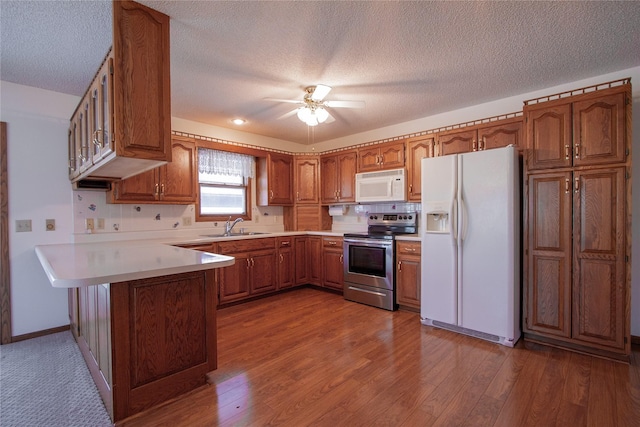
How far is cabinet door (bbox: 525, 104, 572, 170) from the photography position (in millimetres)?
2441

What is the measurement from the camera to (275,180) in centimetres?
454

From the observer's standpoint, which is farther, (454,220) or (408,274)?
(408,274)

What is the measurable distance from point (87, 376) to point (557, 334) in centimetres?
358

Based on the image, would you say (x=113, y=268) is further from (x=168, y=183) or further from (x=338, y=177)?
(x=338, y=177)

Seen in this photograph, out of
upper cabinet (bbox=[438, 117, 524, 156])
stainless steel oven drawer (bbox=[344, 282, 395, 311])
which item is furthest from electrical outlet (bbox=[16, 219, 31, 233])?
upper cabinet (bbox=[438, 117, 524, 156])

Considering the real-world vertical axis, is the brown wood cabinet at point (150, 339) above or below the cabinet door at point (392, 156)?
below

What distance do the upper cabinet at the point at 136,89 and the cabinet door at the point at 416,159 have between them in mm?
2777

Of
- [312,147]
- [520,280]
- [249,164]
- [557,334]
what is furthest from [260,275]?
[557,334]

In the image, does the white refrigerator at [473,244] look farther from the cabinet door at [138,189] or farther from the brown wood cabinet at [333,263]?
the cabinet door at [138,189]

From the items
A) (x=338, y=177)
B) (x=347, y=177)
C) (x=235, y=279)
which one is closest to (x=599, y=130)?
(x=347, y=177)

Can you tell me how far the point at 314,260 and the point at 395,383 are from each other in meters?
2.57

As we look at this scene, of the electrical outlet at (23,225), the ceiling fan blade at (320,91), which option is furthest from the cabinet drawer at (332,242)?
the electrical outlet at (23,225)

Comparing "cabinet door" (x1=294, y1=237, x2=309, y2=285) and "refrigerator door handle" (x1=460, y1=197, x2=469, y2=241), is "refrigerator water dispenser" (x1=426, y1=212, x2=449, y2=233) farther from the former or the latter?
"cabinet door" (x1=294, y1=237, x2=309, y2=285)

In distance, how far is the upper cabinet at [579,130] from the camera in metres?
2.26
